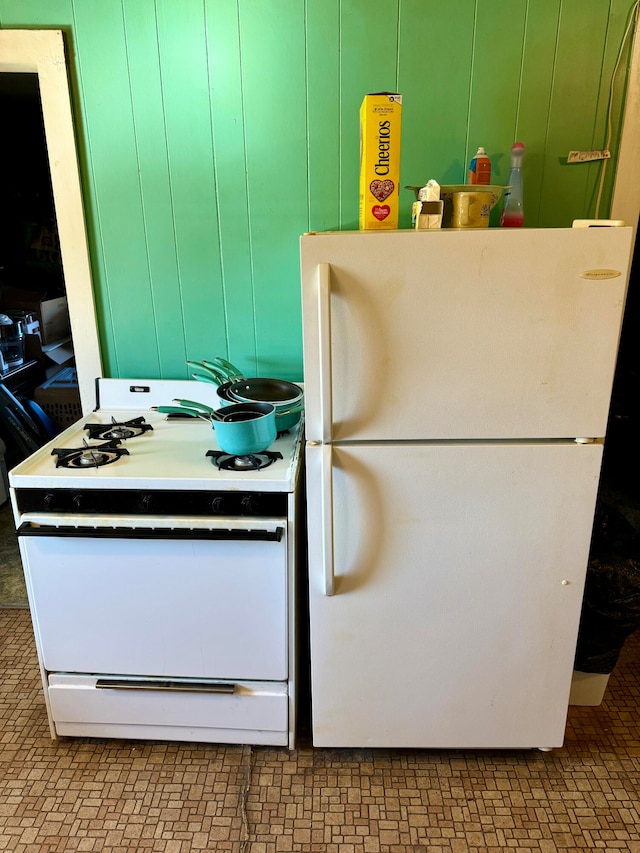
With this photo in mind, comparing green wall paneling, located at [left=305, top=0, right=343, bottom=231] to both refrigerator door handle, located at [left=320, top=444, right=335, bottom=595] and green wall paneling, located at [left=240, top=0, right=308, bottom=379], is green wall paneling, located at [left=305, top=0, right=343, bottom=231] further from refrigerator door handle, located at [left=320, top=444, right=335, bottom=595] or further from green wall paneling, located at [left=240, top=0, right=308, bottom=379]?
refrigerator door handle, located at [left=320, top=444, right=335, bottom=595]

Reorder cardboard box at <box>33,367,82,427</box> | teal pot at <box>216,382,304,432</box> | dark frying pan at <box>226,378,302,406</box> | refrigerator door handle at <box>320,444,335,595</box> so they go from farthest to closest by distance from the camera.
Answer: cardboard box at <box>33,367,82,427</box>, dark frying pan at <box>226,378,302,406</box>, teal pot at <box>216,382,304,432</box>, refrigerator door handle at <box>320,444,335,595</box>

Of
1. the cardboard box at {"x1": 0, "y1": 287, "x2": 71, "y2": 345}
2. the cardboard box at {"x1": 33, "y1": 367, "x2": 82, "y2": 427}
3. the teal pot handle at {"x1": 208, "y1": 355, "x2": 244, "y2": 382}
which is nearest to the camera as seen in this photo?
the teal pot handle at {"x1": 208, "y1": 355, "x2": 244, "y2": 382}

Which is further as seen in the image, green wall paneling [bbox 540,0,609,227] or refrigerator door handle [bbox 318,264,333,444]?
green wall paneling [bbox 540,0,609,227]

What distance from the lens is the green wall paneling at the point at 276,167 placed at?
5.85 ft

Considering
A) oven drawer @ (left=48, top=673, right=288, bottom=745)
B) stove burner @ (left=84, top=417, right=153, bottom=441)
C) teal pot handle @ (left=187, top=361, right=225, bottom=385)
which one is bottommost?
oven drawer @ (left=48, top=673, right=288, bottom=745)

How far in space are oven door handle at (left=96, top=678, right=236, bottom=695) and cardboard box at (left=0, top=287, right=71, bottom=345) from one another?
2292 mm

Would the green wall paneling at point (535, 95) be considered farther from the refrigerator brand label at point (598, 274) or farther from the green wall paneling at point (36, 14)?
the green wall paneling at point (36, 14)

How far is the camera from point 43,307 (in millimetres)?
3281

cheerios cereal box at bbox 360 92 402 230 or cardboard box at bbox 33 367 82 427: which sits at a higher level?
cheerios cereal box at bbox 360 92 402 230

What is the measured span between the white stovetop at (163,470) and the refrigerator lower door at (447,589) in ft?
0.51

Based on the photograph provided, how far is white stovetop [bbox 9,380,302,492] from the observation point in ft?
4.77

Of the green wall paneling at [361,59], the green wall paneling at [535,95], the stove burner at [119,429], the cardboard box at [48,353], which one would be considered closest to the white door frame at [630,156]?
the green wall paneling at [535,95]

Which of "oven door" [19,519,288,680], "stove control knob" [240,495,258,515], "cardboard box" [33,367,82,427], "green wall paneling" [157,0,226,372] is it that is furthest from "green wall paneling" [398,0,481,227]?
"cardboard box" [33,367,82,427]

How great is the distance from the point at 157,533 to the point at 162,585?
0.52ft
